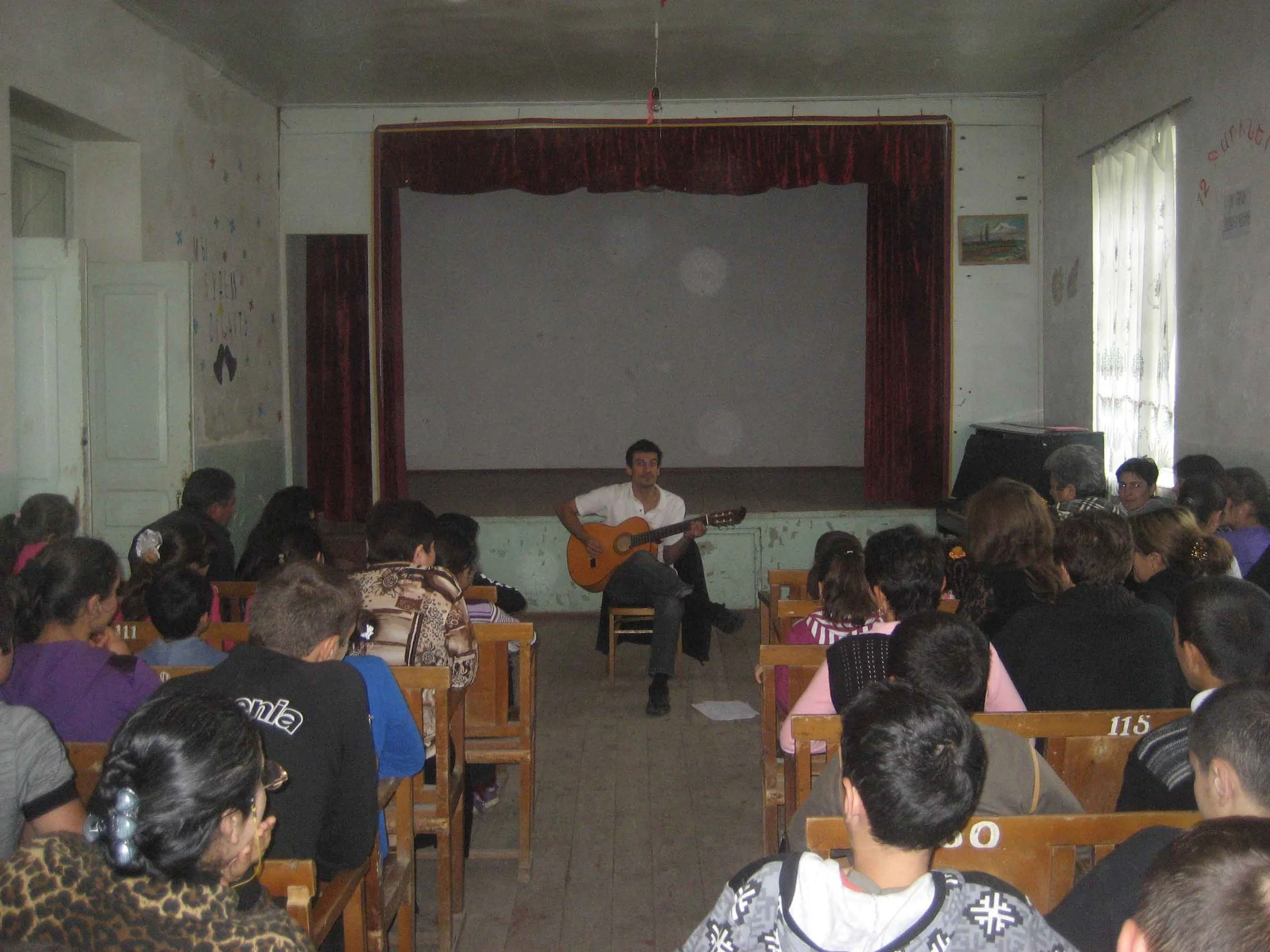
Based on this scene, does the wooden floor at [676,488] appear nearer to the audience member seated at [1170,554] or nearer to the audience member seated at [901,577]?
the audience member seated at [1170,554]

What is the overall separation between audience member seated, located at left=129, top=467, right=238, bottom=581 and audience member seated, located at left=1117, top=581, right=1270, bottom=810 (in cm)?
292

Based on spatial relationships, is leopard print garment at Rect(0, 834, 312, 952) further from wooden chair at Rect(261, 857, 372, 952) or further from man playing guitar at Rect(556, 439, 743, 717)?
man playing guitar at Rect(556, 439, 743, 717)

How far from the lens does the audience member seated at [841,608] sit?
9.20 feet

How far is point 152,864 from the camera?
1163mm

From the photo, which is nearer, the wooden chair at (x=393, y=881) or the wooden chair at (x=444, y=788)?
the wooden chair at (x=393, y=881)

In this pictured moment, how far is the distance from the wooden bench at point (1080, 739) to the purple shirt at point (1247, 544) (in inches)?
67.0

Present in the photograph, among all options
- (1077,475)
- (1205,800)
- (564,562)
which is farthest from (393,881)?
(564,562)

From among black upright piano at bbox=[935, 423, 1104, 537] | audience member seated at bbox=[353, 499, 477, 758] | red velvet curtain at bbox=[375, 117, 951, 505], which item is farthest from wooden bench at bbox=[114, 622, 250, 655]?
red velvet curtain at bbox=[375, 117, 951, 505]

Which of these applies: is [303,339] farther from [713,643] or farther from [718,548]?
[713,643]

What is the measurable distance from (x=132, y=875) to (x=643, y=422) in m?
9.41

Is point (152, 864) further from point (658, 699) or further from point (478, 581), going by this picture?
point (658, 699)

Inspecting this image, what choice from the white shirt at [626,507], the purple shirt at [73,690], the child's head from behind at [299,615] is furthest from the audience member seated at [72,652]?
the white shirt at [626,507]

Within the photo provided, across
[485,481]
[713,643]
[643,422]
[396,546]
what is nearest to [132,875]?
[396,546]

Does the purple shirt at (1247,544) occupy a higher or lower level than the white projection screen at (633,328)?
lower
